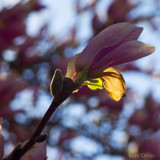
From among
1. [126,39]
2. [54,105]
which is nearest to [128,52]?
[126,39]

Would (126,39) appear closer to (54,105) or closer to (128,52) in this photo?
(128,52)

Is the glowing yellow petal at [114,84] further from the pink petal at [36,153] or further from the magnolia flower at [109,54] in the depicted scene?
the pink petal at [36,153]

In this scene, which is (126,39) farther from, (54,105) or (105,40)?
(54,105)

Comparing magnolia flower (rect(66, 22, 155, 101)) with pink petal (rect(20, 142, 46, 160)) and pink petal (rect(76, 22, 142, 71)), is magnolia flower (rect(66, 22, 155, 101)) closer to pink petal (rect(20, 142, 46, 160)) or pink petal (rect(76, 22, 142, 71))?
pink petal (rect(76, 22, 142, 71))

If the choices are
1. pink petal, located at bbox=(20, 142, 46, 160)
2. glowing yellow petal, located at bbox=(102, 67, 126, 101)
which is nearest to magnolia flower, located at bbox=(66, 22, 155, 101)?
glowing yellow petal, located at bbox=(102, 67, 126, 101)

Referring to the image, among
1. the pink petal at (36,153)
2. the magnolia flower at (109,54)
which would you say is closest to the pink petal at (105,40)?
the magnolia flower at (109,54)

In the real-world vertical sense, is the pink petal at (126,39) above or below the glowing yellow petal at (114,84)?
above

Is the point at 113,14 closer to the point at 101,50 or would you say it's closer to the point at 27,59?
the point at 27,59
